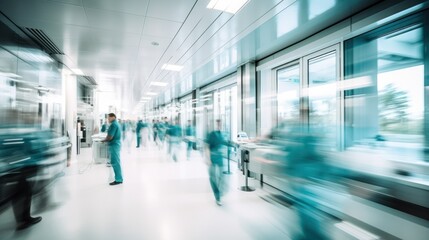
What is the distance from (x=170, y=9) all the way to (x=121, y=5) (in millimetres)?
636

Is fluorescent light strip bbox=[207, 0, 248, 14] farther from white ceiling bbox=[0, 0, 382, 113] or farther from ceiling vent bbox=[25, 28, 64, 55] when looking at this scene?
ceiling vent bbox=[25, 28, 64, 55]

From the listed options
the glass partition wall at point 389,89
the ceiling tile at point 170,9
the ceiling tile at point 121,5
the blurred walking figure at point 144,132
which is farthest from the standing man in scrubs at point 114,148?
the blurred walking figure at point 144,132

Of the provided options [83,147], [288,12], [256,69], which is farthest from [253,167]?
[83,147]

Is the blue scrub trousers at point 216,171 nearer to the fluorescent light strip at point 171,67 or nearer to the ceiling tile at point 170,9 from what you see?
the ceiling tile at point 170,9

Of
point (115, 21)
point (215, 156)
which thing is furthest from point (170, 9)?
point (215, 156)

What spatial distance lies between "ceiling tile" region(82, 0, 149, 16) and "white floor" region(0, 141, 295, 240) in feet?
9.65

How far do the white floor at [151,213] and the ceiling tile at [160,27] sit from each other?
2.95 m

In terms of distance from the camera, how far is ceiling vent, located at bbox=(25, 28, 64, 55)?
364cm

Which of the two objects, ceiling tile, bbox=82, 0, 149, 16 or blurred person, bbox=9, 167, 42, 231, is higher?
ceiling tile, bbox=82, 0, 149, 16

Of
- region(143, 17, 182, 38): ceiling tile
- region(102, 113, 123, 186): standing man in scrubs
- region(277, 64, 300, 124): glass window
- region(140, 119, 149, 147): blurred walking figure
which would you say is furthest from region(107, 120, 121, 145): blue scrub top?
region(140, 119, 149, 147): blurred walking figure

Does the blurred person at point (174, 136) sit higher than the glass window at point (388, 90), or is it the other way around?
the glass window at point (388, 90)

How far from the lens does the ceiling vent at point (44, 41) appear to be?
364 cm

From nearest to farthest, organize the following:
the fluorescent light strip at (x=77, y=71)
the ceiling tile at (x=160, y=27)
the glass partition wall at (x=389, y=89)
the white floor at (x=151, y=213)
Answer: the glass partition wall at (x=389, y=89) → the white floor at (x=151, y=213) → the ceiling tile at (x=160, y=27) → the fluorescent light strip at (x=77, y=71)

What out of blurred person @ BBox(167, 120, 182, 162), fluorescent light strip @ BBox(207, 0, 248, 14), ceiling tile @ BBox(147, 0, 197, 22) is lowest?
blurred person @ BBox(167, 120, 182, 162)
